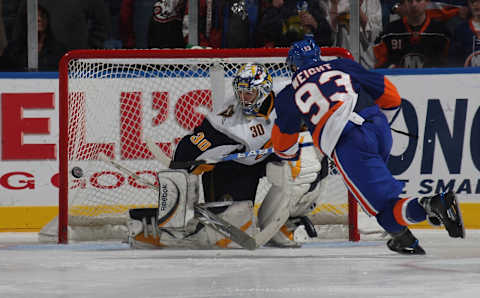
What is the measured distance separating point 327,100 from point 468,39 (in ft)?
7.09

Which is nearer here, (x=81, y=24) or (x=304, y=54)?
(x=304, y=54)

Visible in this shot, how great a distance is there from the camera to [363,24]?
18.9ft

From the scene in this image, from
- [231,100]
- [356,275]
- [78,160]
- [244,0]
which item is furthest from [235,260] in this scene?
[244,0]

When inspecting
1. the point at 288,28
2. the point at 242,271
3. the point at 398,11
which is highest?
the point at 398,11

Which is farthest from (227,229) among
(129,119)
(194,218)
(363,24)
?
(363,24)

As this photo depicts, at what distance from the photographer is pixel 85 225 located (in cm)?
498

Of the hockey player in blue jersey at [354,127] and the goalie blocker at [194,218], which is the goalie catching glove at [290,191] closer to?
the goalie blocker at [194,218]

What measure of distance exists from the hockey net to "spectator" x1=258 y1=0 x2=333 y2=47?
0.69 m

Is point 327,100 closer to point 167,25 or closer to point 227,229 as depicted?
point 227,229

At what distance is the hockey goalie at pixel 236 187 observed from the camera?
4.47 m

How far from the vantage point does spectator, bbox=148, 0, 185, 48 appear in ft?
19.0

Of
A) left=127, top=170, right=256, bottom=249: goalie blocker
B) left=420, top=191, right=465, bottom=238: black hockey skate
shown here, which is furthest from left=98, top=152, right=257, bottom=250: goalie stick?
left=420, top=191, right=465, bottom=238: black hockey skate

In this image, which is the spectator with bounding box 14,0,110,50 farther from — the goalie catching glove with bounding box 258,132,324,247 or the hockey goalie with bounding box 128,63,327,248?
the goalie catching glove with bounding box 258,132,324,247

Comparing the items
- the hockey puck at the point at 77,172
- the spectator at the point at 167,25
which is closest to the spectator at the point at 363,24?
the spectator at the point at 167,25
